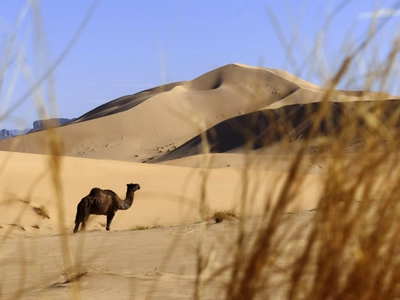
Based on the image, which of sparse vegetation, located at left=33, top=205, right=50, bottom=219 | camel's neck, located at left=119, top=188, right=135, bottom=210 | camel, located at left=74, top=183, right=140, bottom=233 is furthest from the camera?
sparse vegetation, located at left=33, top=205, right=50, bottom=219

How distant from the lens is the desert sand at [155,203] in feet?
6.01

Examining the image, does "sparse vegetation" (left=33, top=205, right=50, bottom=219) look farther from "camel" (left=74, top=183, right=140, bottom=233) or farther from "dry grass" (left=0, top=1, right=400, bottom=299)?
"dry grass" (left=0, top=1, right=400, bottom=299)

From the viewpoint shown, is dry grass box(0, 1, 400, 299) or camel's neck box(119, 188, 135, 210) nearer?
dry grass box(0, 1, 400, 299)

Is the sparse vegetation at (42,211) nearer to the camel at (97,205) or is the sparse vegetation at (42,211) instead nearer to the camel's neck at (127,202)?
the camel at (97,205)

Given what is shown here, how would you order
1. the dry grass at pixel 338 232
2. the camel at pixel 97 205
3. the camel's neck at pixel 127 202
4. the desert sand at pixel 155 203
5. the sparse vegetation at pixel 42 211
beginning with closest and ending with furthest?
the dry grass at pixel 338 232 → the desert sand at pixel 155 203 → the camel at pixel 97 205 → the camel's neck at pixel 127 202 → the sparse vegetation at pixel 42 211

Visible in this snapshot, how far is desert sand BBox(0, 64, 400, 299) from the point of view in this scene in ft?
6.01

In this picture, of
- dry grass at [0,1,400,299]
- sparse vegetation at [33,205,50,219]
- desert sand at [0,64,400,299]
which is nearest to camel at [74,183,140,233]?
desert sand at [0,64,400,299]

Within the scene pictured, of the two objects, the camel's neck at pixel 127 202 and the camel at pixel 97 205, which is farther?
the camel's neck at pixel 127 202

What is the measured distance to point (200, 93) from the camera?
89.8m

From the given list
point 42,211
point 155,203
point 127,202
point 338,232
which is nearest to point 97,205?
point 127,202

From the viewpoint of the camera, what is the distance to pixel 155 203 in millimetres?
19766

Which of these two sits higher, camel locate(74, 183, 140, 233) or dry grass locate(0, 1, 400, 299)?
dry grass locate(0, 1, 400, 299)

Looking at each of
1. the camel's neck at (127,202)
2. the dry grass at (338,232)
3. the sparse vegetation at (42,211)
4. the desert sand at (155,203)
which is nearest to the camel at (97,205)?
the camel's neck at (127,202)

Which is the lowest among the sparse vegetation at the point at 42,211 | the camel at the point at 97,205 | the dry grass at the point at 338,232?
the sparse vegetation at the point at 42,211
